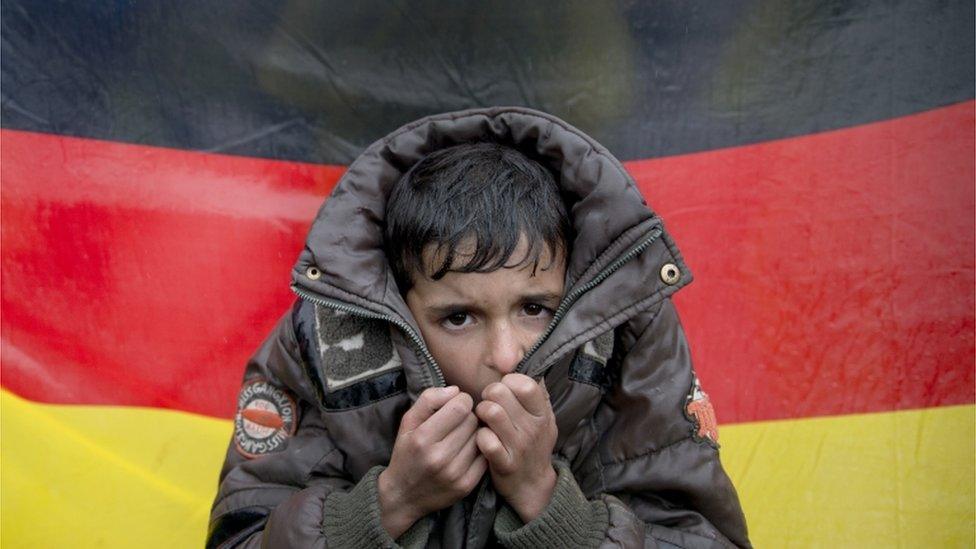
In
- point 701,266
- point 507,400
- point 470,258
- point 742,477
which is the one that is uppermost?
point 470,258

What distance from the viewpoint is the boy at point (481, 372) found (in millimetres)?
1630

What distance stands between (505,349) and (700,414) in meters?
0.44

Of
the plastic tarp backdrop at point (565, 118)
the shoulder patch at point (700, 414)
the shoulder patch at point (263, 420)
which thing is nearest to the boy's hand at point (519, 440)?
the shoulder patch at point (700, 414)

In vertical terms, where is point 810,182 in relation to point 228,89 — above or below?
below

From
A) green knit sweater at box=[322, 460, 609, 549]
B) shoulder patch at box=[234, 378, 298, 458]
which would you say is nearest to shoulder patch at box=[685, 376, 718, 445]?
green knit sweater at box=[322, 460, 609, 549]

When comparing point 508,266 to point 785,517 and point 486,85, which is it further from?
point 785,517

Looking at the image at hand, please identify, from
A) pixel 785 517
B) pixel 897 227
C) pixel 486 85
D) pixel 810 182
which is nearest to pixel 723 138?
pixel 810 182

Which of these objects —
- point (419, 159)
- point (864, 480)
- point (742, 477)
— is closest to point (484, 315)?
point (419, 159)

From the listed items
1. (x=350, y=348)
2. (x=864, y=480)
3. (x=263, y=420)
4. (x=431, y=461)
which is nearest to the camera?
(x=431, y=461)

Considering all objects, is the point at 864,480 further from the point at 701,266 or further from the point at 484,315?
the point at 484,315

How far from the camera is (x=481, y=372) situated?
1.73 meters

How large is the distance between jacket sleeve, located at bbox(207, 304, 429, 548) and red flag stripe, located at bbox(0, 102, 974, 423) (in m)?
0.56

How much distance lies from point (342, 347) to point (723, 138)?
1215 mm

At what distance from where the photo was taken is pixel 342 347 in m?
1.81
